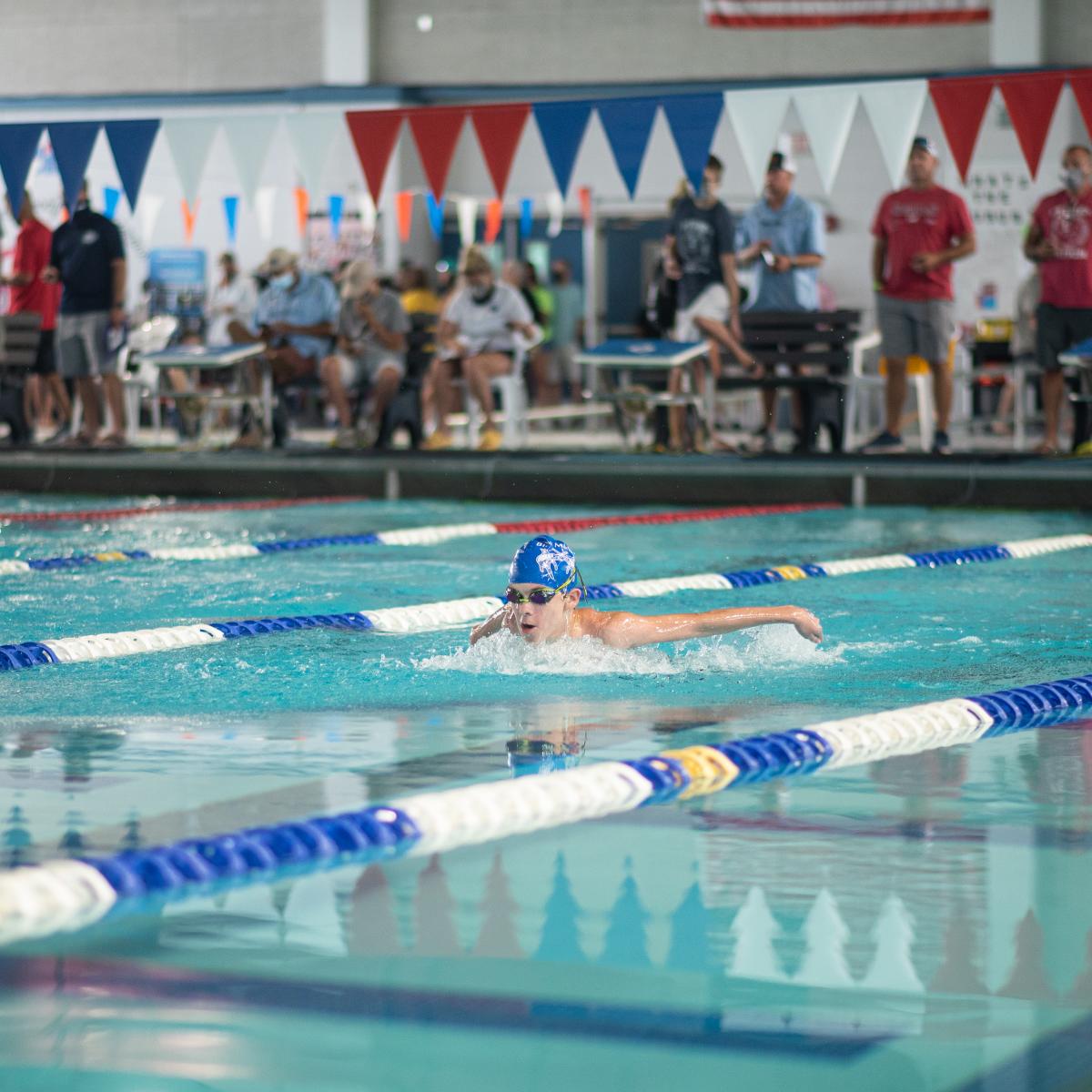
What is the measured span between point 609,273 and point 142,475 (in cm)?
818

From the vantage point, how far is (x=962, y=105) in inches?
423

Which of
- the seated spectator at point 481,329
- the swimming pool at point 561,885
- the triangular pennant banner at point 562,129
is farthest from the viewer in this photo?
the seated spectator at point 481,329

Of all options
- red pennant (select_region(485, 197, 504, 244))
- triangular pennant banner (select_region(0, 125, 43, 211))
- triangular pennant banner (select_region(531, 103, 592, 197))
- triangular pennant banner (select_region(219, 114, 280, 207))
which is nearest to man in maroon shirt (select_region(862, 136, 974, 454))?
triangular pennant banner (select_region(531, 103, 592, 197))

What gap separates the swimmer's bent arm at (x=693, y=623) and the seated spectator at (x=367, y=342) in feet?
23.0

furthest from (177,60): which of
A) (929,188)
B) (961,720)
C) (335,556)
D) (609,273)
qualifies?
(961,720)

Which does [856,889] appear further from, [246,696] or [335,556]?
[335,556]

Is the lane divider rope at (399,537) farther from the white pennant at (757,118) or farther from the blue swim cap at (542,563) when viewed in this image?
the blue swim cap at (542,563)

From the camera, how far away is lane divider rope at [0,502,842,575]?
808cm

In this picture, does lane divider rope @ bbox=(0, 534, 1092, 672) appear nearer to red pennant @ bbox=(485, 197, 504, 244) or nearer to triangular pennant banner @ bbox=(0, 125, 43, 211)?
triangular pennant banner @ bbox=(0, 125, 43, 211)

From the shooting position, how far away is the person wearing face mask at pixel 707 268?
11.4 metres

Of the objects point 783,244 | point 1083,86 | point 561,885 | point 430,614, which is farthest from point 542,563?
point 783,244

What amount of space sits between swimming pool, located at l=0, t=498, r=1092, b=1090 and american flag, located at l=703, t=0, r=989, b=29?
10.7 meters

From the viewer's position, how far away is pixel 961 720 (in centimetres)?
476

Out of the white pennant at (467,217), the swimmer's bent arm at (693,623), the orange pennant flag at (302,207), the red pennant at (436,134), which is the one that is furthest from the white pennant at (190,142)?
the swimmer's bent arm at (693,623)
